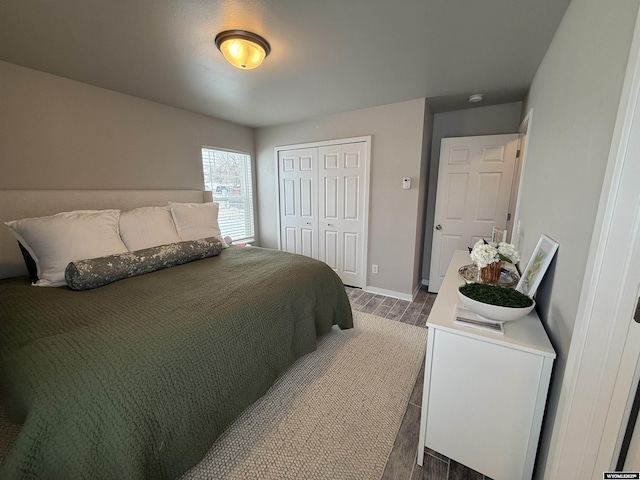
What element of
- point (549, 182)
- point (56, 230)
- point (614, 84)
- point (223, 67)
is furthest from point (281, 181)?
point (614, 84)

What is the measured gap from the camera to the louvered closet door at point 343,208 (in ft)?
10.6

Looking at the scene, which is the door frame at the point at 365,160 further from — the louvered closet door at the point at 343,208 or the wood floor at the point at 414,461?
the wood floor at the point at 414,461

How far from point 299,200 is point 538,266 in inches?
118

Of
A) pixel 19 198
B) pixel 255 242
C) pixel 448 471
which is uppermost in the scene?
pixel 19 198

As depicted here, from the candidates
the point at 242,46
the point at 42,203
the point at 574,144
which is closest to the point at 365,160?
the point at 242,46

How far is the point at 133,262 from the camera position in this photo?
1.77 m

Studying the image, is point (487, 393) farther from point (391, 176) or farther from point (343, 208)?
point (343, 208)

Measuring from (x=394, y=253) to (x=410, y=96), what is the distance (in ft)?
5.86

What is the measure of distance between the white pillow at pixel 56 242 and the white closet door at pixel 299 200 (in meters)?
2.43

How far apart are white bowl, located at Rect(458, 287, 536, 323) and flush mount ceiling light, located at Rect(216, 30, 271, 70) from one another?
1962 mm

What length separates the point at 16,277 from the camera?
1.82 metres

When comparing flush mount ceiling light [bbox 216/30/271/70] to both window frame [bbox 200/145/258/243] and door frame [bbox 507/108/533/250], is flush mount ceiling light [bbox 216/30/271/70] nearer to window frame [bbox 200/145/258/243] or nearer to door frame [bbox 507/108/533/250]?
window frame [bbox 200/145/258/243]

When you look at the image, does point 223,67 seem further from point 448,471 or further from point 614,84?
point 448,471

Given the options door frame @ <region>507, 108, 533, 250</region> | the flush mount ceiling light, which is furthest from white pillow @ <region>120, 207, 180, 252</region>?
door frame @ <region>507, 108, 533, 250</region>
